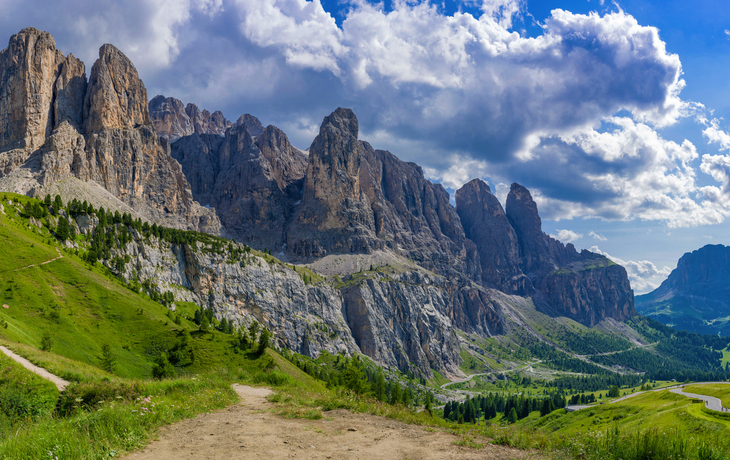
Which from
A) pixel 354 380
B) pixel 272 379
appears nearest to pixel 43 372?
pixel 272 379

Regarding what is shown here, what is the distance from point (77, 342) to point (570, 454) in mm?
64603

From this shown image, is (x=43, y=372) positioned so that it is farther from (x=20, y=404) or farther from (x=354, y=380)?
(x=354, y=380)

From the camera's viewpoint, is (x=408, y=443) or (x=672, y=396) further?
(x=672, y=396)

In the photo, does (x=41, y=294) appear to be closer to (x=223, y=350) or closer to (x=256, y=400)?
(x=223, y=350)

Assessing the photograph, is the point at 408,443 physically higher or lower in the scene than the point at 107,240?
lower

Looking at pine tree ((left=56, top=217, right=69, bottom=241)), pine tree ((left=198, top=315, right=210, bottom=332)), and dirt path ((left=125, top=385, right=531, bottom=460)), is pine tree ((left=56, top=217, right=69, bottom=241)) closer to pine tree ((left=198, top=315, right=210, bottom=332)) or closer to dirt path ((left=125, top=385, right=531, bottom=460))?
pine tree ((left=198, top=315, right=210, bottom=332))

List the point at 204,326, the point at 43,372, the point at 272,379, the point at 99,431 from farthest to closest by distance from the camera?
the point at 204,326
the point at 272,379
the point at 43,372
the point at 99,431

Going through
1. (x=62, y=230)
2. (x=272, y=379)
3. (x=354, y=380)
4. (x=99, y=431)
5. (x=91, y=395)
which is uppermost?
(x=62, y=230)

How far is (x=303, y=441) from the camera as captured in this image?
49.1 ft

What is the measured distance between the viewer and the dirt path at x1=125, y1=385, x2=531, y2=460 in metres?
13.1

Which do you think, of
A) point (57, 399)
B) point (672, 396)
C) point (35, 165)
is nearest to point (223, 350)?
point (57, 399)

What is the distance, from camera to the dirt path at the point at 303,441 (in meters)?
13.1

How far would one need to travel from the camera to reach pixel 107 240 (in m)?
128

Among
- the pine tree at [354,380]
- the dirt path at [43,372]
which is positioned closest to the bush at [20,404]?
the dirt path at [43,372]
